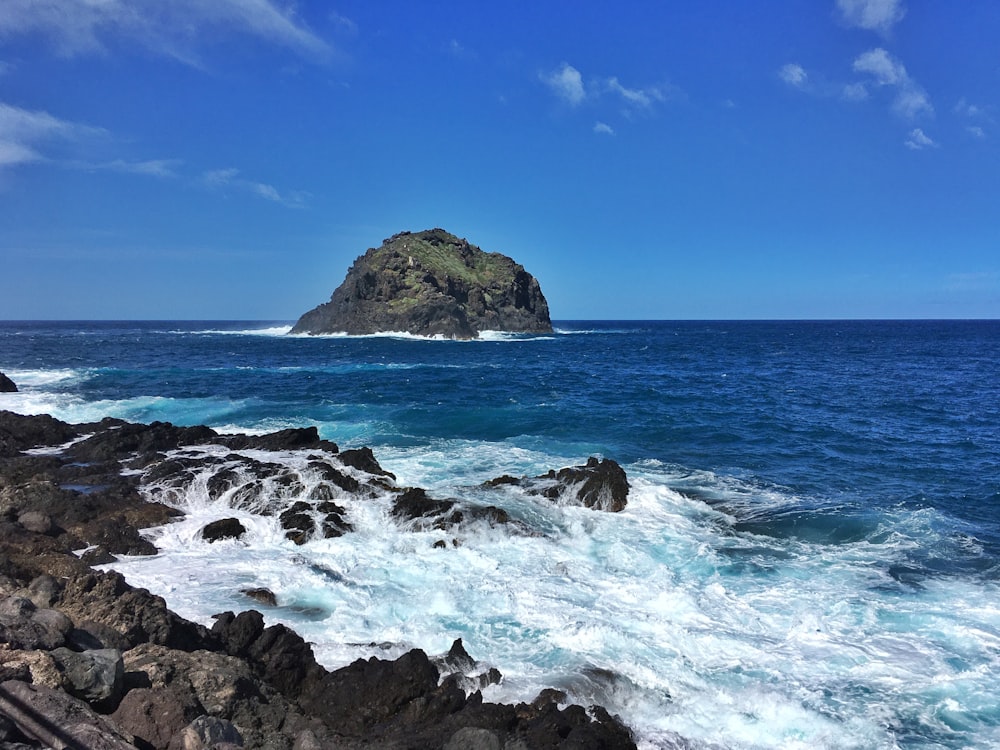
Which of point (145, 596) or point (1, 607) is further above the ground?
point (1, 607)

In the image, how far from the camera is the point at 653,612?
11.9 m

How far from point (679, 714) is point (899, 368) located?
63525 mm

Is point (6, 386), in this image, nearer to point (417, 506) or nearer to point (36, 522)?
point (36, 522)

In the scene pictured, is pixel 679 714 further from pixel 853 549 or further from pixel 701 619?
pixel 853 549

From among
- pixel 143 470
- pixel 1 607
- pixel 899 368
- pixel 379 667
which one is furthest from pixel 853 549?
pixel 899 368

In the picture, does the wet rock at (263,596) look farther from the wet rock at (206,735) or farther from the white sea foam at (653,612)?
the wet rock at (206,735)

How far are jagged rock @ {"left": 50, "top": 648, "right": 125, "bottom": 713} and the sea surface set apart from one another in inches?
124

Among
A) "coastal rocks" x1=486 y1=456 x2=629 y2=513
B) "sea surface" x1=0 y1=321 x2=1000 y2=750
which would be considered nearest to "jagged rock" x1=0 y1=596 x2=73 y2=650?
"sea surface" x1=0 y1=321 x2=1000 y2=750

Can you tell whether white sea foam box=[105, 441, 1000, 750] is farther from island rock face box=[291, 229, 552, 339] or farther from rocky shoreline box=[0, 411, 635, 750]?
island rock face box=[291, 229, 552, 339]

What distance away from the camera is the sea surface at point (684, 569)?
9.31 meters

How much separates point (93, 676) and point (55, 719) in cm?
90

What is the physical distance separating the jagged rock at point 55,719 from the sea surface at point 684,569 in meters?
3.73

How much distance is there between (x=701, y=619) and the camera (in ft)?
38.2

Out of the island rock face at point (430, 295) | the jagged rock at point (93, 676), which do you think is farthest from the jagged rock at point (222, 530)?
the island rock face at point (430, 295)
